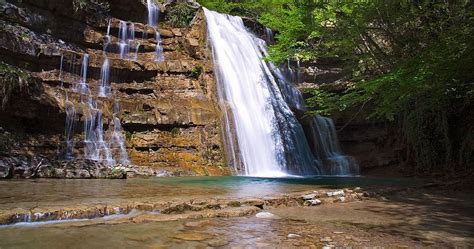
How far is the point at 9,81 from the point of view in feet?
39.4

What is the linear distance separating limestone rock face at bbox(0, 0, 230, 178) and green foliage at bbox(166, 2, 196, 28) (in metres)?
1.30

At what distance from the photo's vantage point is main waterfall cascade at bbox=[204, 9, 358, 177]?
15.2 meters

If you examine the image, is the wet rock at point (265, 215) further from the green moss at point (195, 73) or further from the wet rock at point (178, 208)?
the green moss at point (195, 73)

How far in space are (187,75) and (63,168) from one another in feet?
23.7

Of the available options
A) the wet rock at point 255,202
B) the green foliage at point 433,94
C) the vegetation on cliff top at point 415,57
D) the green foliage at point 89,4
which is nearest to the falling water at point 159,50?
the green foliage at point 89,4

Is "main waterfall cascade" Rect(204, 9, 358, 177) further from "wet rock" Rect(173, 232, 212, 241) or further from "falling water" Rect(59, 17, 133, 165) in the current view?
"wet rock" Rect(173, 232, 212, 241)

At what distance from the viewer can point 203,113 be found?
589 inches

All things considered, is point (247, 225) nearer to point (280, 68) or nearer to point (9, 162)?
point (9, 162)

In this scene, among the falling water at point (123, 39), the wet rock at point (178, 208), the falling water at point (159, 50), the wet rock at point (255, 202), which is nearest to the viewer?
the wet rock at point (178, 208)

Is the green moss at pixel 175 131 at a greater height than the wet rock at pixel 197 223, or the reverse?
the green moss at pixel 175 131

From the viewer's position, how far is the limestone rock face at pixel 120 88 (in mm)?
12906

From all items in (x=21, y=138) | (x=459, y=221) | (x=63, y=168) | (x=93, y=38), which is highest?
(x=93, y=38)

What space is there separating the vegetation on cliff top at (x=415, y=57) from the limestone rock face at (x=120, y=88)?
4376mm

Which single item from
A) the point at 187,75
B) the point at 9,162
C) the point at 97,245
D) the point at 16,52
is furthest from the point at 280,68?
the point at 97,245
